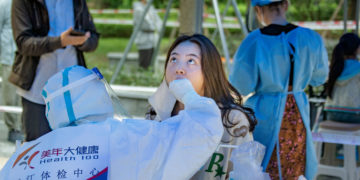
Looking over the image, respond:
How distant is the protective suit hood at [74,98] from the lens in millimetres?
1674

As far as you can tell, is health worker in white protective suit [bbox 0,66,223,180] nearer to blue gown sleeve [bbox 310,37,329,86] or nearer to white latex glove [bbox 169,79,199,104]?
white latex glove [bbox 169,79,199,104]

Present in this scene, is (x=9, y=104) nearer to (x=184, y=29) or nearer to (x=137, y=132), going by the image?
(x=184, y=29)

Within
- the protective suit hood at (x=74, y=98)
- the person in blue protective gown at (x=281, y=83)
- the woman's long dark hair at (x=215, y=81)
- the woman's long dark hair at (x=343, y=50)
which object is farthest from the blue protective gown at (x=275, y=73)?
the woman's long dark hair at (x=343, y=50)

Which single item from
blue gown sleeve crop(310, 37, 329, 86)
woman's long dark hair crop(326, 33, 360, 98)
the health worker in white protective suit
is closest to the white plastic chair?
woman's long dark hair crop(326, 33, 360, 98)

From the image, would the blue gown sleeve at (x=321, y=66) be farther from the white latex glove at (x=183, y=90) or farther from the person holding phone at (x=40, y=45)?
the white latex glove at (x=183, y=90)

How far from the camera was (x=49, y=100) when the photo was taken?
1730 mm

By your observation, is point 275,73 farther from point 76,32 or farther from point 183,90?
point 183,90

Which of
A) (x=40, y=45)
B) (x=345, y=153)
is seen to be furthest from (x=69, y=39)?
(x=345, y=153)

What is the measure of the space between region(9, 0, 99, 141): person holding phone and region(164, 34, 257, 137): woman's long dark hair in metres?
1.14

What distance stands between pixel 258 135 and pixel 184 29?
9.42 feet

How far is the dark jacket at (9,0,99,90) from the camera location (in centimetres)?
300

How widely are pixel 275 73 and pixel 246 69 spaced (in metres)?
0.18

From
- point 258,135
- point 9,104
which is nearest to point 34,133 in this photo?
point 258,135

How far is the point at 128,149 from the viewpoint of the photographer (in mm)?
1393
